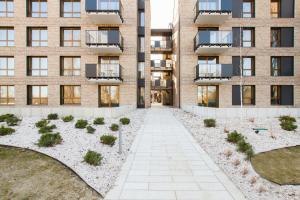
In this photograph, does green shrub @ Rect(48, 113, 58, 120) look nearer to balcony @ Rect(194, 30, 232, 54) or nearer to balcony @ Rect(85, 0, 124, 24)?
balcony @ Rect(85, 0, 124, 24)

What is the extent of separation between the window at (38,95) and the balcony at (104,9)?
9149 millimetres

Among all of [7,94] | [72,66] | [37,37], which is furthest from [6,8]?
[72,66]

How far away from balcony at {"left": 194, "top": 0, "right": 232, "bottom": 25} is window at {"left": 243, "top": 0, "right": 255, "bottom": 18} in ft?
8.22

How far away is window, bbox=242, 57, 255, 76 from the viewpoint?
2091cm

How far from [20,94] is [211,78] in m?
19.5

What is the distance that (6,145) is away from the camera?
7492 mm

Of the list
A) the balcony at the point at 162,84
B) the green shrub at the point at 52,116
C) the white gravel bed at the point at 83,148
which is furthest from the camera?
the balcony at the point at 162,84

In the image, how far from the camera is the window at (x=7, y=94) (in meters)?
20.6

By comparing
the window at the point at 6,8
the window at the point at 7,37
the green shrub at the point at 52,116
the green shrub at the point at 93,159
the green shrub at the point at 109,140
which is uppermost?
the window at the point at 6,8

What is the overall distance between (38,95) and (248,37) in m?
23.3

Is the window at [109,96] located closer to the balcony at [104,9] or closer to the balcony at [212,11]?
the balcony at [104,9]

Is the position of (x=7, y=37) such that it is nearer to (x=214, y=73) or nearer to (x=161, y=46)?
(x=161, y=46)

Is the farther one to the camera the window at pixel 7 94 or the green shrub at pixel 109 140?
the window at pixel 7 94

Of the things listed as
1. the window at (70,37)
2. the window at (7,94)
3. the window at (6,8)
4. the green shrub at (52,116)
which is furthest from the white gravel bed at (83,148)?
the window at (6,8)
